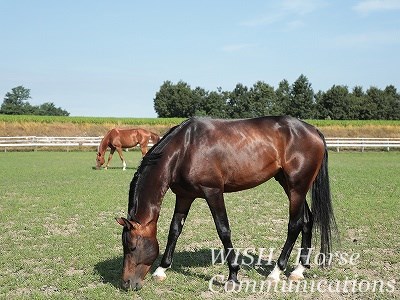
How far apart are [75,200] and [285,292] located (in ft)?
24.9

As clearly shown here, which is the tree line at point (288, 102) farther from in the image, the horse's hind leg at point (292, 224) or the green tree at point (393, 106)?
the horse's hind leg at point (292, 224)

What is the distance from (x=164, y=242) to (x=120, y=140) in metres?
13.7

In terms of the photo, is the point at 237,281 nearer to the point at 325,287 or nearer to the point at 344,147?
the point at 325,287

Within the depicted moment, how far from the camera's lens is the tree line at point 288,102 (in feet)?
235

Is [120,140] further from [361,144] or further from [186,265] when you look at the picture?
[361,144]

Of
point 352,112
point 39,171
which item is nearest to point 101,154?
point 39,171

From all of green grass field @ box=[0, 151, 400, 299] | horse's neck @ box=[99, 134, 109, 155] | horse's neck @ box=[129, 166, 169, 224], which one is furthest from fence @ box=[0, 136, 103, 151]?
horse's neck @ box=[129, 166, 169, 224]

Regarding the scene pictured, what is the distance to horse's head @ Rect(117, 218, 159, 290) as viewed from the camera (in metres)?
4.51

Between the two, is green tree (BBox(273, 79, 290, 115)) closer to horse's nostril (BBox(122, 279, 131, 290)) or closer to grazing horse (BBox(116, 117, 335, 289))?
grazing horse (BBox(116, 117, 335, 289))

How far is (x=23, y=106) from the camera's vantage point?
271 ft

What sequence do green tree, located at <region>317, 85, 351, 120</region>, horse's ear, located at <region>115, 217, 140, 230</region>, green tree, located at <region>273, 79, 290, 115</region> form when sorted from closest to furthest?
horse's ear, located at <region>115, 217, 140, 230</region> → green tree, located at <region>317, 85, 351, 120</region> → green tree, located at <region>273, 79, 290, 115</region>

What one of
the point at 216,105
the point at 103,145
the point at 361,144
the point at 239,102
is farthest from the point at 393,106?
the point at 103,145

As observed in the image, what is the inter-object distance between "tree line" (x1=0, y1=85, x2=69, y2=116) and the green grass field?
71.8 meters

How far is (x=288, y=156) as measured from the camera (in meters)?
5.27
